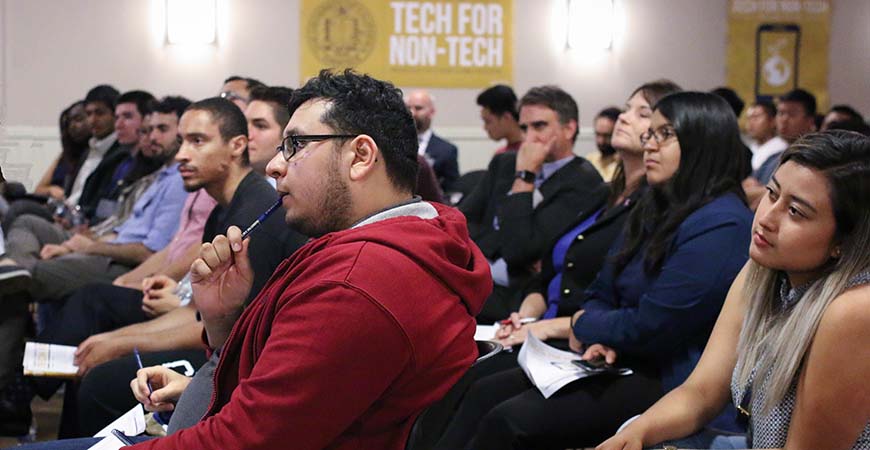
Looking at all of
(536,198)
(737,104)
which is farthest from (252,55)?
(536,198)

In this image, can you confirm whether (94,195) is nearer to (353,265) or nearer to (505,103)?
(505,103)

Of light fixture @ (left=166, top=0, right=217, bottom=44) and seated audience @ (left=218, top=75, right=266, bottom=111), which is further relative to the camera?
light fixture @ (left=166, top=0, right=217, bottom=44)

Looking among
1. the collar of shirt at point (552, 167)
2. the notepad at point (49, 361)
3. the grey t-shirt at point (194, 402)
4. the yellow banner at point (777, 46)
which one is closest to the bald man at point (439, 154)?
the collar of shirt at point (552, 167)

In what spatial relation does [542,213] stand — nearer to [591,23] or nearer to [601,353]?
[601,353]

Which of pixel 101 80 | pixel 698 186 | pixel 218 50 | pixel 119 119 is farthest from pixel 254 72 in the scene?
pixel 698 186

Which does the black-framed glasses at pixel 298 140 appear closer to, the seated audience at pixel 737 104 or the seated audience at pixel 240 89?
the seated audience at pixel 737 104

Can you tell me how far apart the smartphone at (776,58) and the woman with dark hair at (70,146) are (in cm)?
524

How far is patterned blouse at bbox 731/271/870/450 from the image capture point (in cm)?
183

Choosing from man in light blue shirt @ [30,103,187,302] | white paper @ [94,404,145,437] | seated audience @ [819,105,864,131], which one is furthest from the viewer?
seated audience @ [819,105,864,131]

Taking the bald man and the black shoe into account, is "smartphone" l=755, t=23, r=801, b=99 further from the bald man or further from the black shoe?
the black shoe

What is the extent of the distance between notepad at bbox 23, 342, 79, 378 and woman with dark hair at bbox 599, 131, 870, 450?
1712 mm

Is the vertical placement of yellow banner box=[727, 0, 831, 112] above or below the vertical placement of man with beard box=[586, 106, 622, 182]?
above

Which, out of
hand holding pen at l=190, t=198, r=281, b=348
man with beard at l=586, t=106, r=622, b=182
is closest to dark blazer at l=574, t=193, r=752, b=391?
hand holding pen at l=190, t=198, r=281, b=348

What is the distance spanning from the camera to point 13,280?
370 cm
